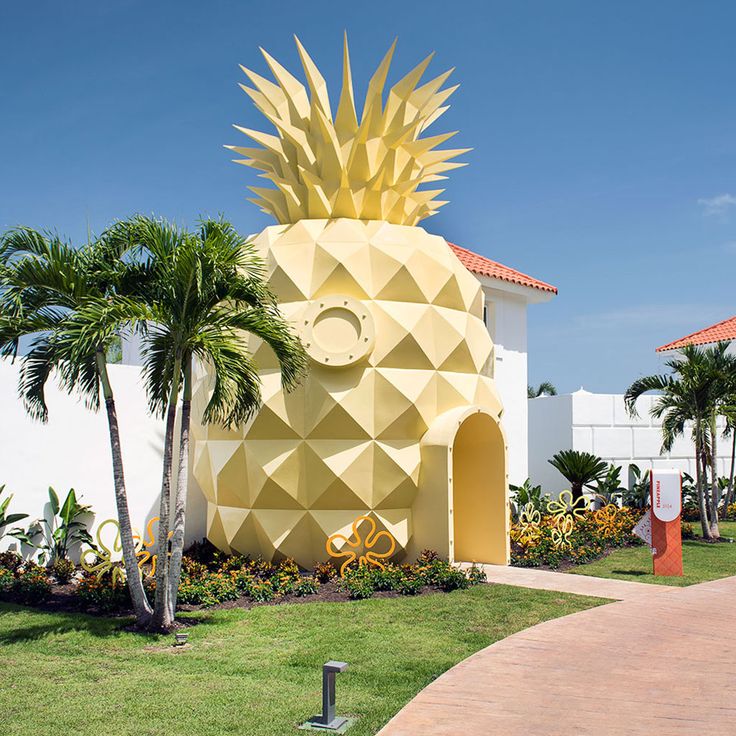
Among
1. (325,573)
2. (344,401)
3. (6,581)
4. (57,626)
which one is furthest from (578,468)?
(57,626)

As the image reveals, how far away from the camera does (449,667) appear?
7.70m

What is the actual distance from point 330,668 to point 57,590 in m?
7.07

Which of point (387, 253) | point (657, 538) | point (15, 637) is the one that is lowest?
point (15, 637)

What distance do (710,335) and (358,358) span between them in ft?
75.7

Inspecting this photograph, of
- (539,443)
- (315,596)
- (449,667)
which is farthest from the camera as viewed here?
(539,443)

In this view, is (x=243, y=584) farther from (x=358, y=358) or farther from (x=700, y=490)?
(x=700, y=490)

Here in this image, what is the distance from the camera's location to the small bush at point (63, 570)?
1195 centimetres

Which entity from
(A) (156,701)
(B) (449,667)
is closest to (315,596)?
(B) (449,667)

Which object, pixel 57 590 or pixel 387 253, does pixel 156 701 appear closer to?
pixel 57 590

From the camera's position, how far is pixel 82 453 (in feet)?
43.0

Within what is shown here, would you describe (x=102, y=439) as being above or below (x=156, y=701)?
above

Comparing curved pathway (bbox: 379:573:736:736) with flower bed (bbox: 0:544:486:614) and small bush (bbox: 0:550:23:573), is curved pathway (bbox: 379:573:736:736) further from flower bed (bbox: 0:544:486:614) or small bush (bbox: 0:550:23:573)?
small bush (bbox: 0:550:23:573)

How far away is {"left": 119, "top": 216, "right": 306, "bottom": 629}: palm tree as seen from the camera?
9.08 meters

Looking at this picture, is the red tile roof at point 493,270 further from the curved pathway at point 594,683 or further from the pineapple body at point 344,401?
the curved pathway at point 594,683
